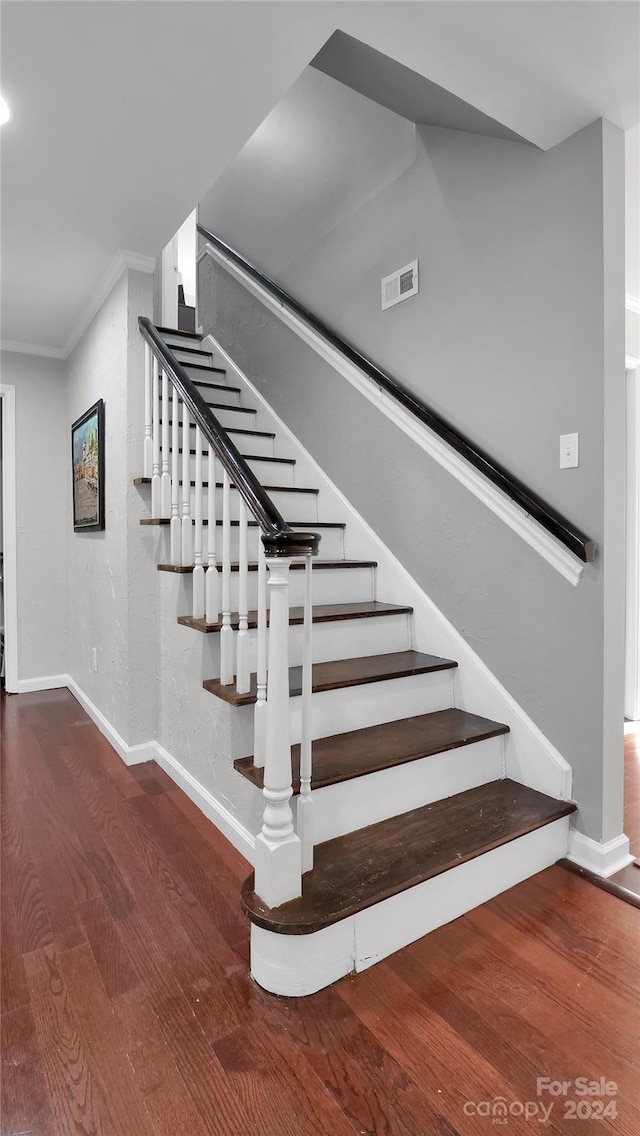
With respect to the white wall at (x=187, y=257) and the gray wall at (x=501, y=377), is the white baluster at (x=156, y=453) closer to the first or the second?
the gray wall at (x=501, y=377)

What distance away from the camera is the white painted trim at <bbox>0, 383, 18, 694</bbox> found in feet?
12.5

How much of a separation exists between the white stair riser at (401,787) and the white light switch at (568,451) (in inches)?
38.4

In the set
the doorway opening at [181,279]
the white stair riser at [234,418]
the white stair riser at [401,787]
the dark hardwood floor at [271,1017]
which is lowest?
the dark hardwood floor at [271,1017]

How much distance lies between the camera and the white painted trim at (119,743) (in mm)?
2654

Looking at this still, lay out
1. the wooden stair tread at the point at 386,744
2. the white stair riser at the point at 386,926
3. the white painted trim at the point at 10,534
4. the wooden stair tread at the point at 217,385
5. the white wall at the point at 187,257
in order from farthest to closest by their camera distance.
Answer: the white wall at the point at 187,257, the white painted trim at the point at 10,534, the wooden stair tread at the point at 217,385, the wooden stair tread at the point at 386,744, the white stair riser at the point at 386,926

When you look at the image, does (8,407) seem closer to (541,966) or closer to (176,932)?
(176,932)

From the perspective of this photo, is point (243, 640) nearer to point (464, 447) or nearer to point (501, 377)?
point (464, 447)

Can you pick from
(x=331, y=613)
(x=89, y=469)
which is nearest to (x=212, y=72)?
(x=331, y=613)

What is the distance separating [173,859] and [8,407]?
324 centimetres

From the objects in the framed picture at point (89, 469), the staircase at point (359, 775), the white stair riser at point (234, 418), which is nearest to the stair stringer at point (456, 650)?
the staircase at point (359, 775)

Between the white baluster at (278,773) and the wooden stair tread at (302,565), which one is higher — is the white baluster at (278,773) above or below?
below

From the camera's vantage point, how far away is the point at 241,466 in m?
1.75

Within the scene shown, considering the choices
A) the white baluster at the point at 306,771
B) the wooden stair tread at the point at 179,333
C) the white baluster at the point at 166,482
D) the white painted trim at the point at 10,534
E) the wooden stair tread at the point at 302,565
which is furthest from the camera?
the wooden stair tread at the point at 179,333

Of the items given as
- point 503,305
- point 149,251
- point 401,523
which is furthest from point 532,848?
point 149,251
